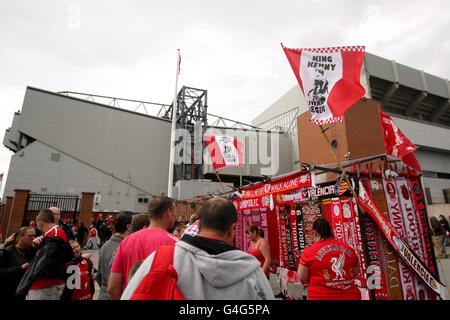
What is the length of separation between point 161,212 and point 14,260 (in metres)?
2.64

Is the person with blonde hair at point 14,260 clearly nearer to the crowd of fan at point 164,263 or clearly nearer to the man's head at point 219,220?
the crowd of fan at point 164,263

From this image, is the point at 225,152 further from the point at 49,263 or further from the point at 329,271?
the point at 49,263

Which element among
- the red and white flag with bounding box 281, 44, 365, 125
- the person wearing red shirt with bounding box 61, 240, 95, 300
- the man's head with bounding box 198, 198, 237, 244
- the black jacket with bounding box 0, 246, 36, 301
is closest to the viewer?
the man's head with bounding box 198, 198, 237, 244

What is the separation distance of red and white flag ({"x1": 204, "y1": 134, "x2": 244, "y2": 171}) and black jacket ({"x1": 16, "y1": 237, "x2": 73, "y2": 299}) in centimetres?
615

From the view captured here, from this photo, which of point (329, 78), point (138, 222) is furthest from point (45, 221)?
point (329, 78)

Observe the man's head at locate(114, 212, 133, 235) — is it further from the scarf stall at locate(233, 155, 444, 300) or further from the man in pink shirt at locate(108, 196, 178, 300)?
the scarf stall at locate(233, 155, 444, 300)

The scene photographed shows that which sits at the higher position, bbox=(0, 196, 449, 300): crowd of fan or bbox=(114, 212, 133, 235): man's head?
bbox=(114, 212, 133, 235): man's head

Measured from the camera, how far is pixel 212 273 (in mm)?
1252

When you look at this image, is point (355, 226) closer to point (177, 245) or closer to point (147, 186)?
point (177, 245)

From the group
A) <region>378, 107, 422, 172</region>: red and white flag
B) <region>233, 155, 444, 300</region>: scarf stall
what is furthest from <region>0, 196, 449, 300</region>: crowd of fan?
<region>378, 107, 422, 172</region>: red and white flag

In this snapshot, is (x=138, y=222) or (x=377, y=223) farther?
(x=377, y=223)

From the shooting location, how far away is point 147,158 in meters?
26.1

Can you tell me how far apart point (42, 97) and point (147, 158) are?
1108 cm

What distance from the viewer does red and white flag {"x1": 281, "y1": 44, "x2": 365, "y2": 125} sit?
4102mm
